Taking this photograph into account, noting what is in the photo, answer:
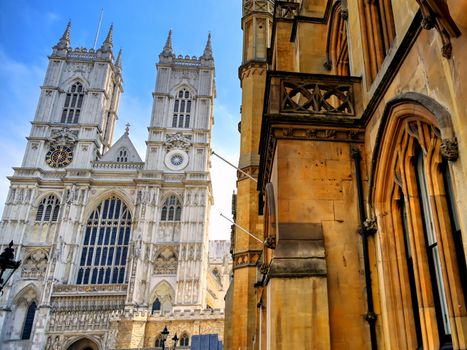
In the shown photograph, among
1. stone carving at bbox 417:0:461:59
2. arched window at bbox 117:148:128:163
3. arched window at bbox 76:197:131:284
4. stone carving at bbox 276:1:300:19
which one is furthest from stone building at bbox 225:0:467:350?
arched window at bbox 117:148:128:163

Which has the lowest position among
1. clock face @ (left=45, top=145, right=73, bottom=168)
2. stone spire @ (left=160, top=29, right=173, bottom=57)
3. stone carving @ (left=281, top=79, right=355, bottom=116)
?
Answer: stone carving @ (left=281, top=79, right=355, bottom=116)

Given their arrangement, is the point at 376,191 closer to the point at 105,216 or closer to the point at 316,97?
the point at 316,97

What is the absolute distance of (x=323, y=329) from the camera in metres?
4.50

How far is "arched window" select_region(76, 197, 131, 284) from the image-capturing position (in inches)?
1784

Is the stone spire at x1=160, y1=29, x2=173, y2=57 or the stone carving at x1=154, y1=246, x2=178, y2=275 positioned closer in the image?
the stone carving at x1=154, y1=246, x2=178, y2=275

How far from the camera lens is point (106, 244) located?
1849 inches

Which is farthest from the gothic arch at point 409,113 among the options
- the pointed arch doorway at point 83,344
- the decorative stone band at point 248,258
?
the pointed arch doorway at point 83,344

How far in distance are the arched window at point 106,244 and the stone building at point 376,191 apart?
42781 millimetres

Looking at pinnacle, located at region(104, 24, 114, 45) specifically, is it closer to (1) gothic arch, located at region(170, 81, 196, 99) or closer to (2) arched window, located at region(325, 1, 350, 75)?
(1) gothic arch, located at region(170, 81, 196, 99)

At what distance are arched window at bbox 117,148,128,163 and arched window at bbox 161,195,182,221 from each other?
919cm

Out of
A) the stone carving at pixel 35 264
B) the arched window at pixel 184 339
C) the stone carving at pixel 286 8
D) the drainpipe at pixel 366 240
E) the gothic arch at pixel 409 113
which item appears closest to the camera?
the gothic arch at pixel 409 113

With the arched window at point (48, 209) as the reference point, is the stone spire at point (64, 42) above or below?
above

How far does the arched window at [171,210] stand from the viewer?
48219mm

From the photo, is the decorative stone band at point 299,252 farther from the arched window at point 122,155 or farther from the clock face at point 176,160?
the arched window at point 122,155
